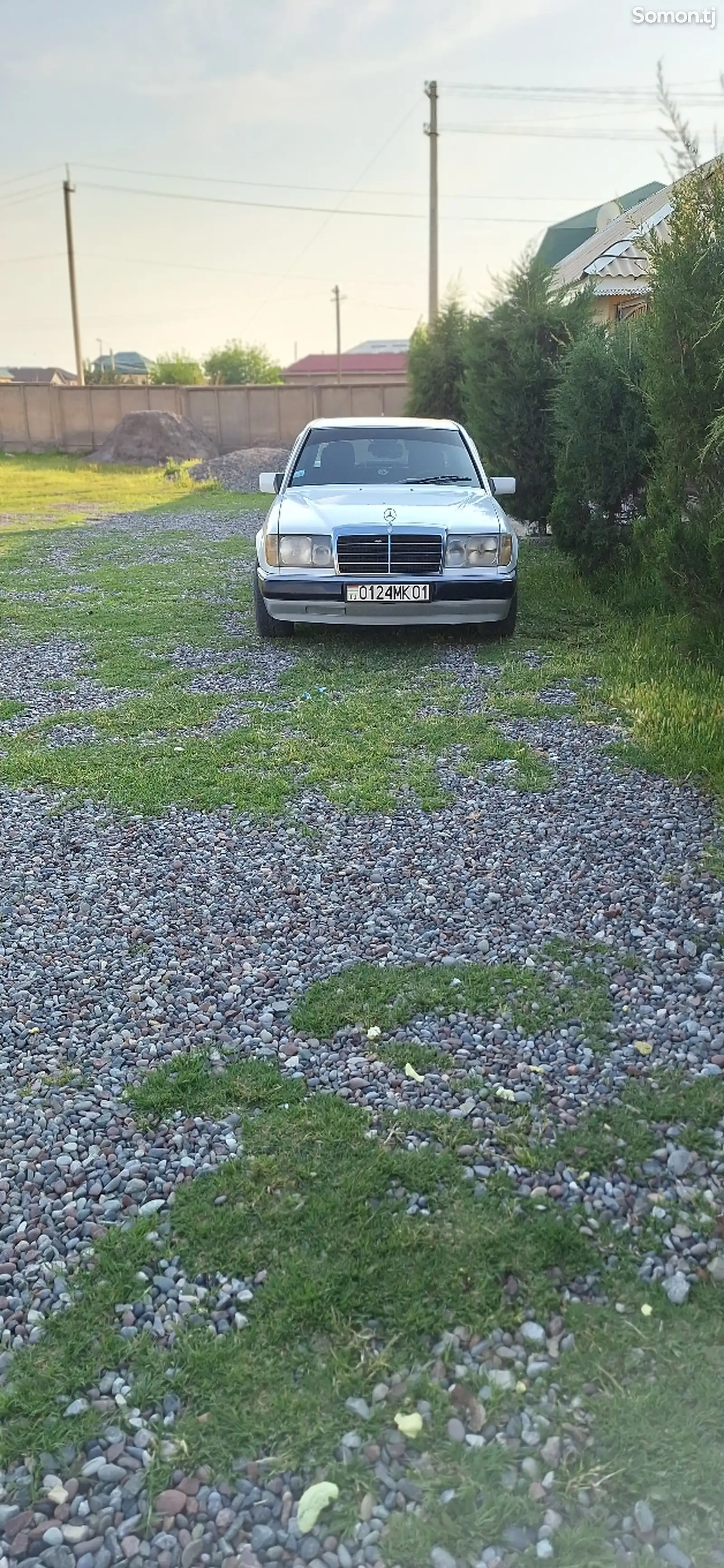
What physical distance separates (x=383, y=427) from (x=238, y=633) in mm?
2081

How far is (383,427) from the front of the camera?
882 centimetres

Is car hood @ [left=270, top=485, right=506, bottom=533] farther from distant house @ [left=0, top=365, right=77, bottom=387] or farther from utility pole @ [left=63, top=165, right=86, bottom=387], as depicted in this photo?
distant house @ [left=0, top=365, right=77, bottom=387]

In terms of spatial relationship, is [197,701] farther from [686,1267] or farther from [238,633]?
[686,1267]

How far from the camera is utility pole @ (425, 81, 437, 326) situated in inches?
1001

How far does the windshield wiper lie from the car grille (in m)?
1.15

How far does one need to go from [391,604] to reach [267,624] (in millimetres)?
1135

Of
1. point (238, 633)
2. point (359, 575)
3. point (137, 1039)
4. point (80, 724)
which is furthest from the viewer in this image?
point (238, 633)

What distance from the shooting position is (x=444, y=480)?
27.4 ft

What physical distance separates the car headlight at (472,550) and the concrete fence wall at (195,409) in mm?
23460

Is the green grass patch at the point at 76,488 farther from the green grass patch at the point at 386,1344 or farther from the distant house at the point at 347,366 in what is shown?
the distant house at the point at 347,366

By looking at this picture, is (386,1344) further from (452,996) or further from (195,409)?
(195,409)

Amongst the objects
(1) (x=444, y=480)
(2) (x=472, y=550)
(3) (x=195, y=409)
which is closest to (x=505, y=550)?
(2) (x=472, y=550)

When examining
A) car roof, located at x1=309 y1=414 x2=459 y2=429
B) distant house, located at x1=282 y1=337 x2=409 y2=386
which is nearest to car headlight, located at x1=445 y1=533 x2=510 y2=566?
car roof, located at x1=309 y1=414 x2=459 y2=429

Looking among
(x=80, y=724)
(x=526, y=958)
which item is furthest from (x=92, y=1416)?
(x=80, y=724)
